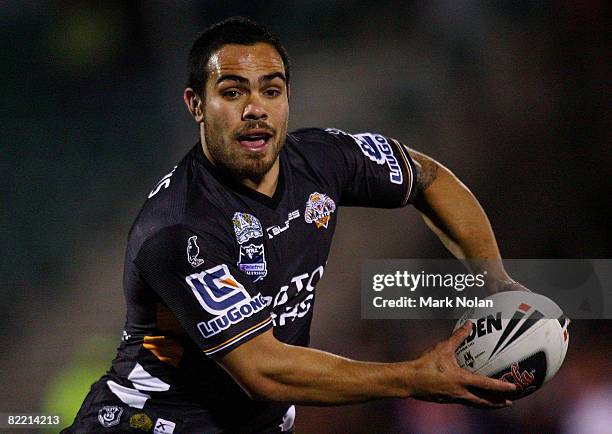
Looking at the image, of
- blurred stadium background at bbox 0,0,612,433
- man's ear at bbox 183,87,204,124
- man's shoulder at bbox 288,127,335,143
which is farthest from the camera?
blurred stadium background at bbox 0,0,612,433

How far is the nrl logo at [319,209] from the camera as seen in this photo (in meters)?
2.62

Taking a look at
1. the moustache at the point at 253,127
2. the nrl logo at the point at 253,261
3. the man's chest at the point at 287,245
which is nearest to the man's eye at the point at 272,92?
the moustache at the point at 253,127

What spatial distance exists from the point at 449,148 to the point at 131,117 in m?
1.49

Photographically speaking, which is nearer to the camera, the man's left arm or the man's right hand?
the man's right hand

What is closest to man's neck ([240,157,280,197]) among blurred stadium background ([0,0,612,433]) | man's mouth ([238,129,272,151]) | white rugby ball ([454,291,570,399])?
man's mouth ([238,129,272,151])

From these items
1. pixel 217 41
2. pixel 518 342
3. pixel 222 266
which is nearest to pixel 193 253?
pixel 222 266

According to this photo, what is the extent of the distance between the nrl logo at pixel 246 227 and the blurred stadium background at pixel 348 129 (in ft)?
4.34

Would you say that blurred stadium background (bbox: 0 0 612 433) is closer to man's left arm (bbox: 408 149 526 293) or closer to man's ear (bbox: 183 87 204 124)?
man's left arm (bbox: 408 149 526 293)

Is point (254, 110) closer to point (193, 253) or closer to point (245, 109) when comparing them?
point (245, 109)

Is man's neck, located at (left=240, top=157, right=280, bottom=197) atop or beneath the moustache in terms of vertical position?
beneath

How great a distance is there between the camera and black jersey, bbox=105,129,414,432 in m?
2.26

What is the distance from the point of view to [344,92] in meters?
3.84

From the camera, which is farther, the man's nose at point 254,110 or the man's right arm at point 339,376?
the man's nose at point 254,110

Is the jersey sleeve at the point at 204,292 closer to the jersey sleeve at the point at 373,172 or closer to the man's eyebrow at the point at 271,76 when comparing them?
the man's eyebrow at the point at 271,76
